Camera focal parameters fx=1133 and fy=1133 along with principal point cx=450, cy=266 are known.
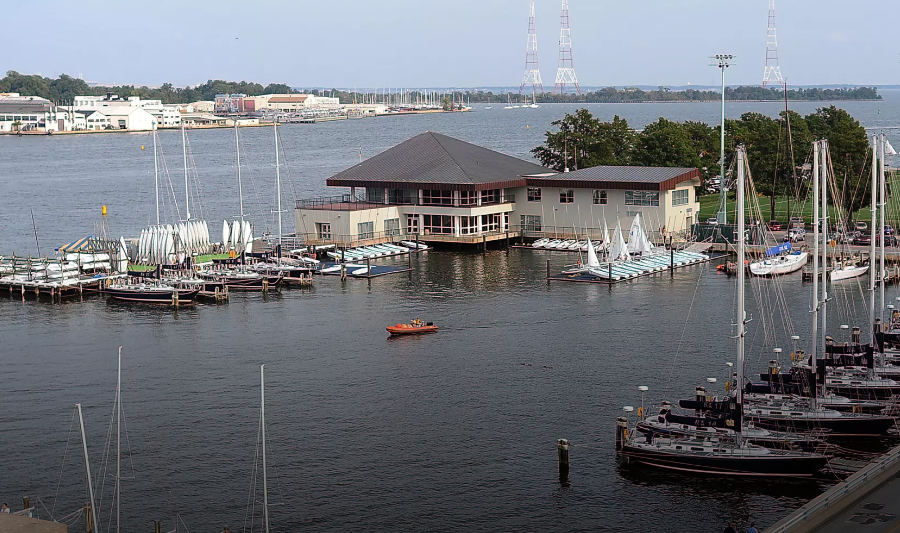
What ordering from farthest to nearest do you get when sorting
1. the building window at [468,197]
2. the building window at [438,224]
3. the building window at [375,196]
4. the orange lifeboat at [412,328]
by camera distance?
the building window at [375,196] → the building window at [438,224] → the building window at [468,197] → the orange lifeboat at [412,328]

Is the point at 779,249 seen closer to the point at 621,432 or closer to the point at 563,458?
the point at 621,432

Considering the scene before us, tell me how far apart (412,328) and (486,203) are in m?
39.6

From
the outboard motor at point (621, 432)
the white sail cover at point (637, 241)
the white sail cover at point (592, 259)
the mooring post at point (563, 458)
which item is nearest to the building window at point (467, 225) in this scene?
the white sail cover at point (637, 241)

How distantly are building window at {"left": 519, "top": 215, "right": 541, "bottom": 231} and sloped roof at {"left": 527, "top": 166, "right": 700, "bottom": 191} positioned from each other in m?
3.52

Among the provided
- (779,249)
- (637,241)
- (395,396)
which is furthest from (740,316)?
(637,241)

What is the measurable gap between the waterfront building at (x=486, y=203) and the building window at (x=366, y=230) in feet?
0.30

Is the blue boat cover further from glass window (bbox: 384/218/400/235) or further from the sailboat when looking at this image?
the sailboat

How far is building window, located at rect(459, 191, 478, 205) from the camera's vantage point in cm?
10644

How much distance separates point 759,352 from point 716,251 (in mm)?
39049

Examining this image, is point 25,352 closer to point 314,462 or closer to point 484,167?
point 314,462

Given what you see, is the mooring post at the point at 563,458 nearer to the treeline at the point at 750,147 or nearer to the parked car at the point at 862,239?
the parked car at the point at 862,239

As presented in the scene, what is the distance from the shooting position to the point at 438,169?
10944 centimetres

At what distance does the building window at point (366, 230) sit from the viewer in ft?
344

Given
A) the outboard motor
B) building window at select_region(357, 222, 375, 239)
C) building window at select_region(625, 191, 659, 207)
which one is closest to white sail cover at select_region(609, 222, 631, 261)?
building window at select_region(625, 191, 659, 207)
